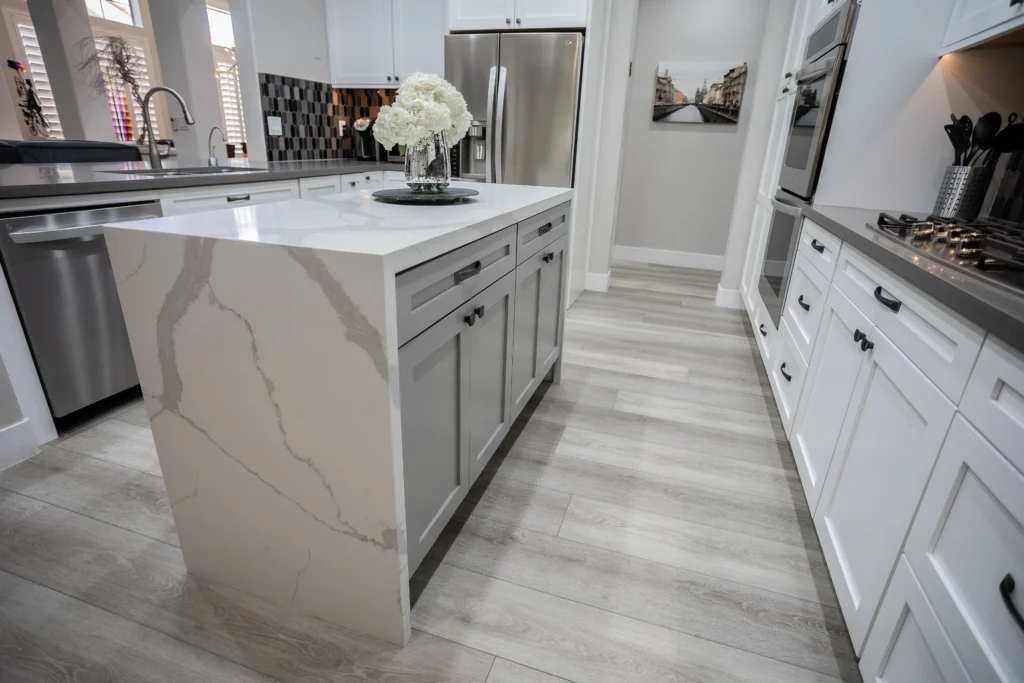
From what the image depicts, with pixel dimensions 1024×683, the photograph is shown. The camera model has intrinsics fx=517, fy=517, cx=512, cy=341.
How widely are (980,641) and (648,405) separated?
1.65m

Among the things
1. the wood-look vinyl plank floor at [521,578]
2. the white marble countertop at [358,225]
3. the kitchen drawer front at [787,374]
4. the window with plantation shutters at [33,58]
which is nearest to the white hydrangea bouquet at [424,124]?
the white marble countertop at [358,225]

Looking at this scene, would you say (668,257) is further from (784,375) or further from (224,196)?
(224,196)

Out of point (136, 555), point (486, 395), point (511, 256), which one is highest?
point (511, 256)

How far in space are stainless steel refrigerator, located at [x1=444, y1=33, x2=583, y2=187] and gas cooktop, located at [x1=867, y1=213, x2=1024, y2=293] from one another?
190 cm

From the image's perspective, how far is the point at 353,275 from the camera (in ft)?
3.05

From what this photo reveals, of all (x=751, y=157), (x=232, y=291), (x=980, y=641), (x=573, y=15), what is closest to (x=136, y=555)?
(x=232, y=291)

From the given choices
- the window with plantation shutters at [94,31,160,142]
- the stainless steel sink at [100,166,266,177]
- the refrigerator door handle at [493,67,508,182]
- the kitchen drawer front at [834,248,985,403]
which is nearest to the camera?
the kitchen drawer front at [834,248,985,403]

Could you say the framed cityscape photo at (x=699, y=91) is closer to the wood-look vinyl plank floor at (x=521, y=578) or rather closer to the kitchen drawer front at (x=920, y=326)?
the wood-look vinyl plank floor at (x=521, y=578)

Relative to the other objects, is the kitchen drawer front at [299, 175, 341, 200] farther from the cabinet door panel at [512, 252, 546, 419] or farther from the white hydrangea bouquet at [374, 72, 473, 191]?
the cabinet door panel at [512, 252, 546, 419]

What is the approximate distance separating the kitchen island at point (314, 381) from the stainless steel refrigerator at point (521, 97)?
76.0 inches

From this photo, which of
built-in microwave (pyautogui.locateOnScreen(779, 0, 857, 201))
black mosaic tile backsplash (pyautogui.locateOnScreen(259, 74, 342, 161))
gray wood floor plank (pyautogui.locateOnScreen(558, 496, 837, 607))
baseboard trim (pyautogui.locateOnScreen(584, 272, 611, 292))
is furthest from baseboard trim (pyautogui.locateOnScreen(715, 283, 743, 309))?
black mosaic tile backsplash (pyautogui.locateOnScreen(259, 74, 342, 161))

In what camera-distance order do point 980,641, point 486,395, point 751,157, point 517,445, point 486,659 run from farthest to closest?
point 751,157
point 517,445
point 486,395
point 486,659
point 980,641

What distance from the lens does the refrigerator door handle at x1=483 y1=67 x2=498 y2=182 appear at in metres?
3.10

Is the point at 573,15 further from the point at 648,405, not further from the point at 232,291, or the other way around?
the point at 232,291
